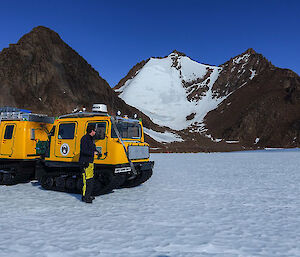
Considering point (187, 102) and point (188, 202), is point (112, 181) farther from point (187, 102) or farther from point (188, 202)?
point (187, 102)

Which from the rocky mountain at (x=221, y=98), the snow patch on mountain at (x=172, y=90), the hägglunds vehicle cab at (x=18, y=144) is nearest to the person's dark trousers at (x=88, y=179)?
the hägglunds vehicle cab at (x=18, y=144)

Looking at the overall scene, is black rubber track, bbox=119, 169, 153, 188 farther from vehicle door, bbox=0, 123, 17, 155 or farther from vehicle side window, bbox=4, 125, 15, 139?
vehicle side window, bbox=4, 125, 15, 139

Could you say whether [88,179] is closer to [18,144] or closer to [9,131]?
[18,144]

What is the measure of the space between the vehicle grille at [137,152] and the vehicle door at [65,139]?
1.77 metres

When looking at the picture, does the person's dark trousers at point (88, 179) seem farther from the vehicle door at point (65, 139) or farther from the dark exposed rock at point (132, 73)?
the dark exposed rock at point (132, 73)

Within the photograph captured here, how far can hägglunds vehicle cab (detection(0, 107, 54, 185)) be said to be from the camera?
10109mm

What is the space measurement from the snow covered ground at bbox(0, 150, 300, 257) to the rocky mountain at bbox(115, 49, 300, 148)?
132 feet

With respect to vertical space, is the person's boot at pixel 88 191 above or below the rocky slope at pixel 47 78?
below

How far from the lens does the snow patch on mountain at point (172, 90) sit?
307 ft

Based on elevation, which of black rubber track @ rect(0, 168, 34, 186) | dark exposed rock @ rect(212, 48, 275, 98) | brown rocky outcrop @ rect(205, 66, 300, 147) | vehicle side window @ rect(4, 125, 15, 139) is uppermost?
dark exposed rock @ rect(212, 48, 275, 98)

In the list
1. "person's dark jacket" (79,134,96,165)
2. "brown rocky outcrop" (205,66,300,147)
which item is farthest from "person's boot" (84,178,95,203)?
"brown rocky outcrop" (205,66,300,147)

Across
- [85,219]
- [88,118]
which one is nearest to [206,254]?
[85,219]

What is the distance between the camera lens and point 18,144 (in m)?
10.2

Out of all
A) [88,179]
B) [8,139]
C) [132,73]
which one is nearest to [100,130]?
[88,179]
